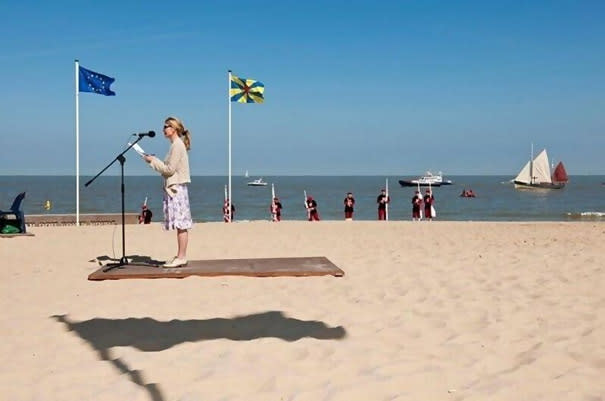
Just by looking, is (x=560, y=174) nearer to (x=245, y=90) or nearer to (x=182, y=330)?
(x=245, y=90)

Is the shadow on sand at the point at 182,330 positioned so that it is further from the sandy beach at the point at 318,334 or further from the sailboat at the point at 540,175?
the sailboat at the point at 540,175

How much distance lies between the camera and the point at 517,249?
1107 cm

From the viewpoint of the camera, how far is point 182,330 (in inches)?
204

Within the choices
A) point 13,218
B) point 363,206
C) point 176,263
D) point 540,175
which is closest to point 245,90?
point 13,218

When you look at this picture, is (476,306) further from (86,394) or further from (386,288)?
(86,394)

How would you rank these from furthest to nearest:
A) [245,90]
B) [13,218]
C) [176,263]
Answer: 1. [245,90]
2. [13,218]
3. [176,263]

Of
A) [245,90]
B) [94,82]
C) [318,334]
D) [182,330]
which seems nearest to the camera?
[318,334]

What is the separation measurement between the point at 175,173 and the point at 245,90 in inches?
667

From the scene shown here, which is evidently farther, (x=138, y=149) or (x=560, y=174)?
(x=560, y=174)

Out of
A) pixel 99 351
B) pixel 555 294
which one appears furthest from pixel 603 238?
pixel 99 351

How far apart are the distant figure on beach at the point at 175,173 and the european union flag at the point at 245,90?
16.6m

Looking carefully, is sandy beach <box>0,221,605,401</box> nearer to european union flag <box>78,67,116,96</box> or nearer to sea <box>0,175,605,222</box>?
european union flag <box>78,67,116,96</box>

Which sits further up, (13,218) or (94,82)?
(94,82)

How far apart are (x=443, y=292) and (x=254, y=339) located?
2.62 meters
